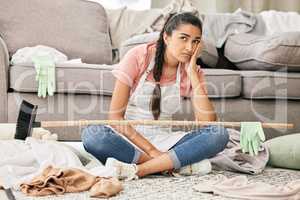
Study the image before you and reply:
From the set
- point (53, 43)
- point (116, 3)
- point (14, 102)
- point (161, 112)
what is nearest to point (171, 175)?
point (161, 112)

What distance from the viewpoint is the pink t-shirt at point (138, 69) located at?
6.71 feet

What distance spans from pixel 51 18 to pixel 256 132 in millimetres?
1430

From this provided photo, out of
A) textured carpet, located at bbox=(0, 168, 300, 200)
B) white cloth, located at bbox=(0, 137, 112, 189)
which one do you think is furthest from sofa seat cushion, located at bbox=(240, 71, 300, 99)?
white cloth, located at bbox=(0, 137, 112, 189)

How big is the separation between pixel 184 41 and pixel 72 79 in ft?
2.28

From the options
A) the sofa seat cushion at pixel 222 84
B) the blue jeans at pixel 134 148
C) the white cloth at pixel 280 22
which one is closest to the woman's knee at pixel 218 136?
the blue jeans at pixel 134 148

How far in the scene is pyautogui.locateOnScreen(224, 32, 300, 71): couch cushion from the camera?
2.68 m

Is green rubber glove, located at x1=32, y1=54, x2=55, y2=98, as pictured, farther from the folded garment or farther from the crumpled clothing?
the folded garment

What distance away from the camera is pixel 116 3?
364 cm

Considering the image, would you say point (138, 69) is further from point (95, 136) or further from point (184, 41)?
point (95, 136)

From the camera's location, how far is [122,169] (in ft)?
6.03

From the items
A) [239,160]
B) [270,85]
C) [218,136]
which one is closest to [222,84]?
[270,85]

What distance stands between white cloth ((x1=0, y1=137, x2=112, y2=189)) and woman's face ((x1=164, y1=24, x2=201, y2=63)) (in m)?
0.49

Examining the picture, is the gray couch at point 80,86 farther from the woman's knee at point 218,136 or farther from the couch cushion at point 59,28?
the woman's knee at point 218,136

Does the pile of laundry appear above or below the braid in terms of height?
below
